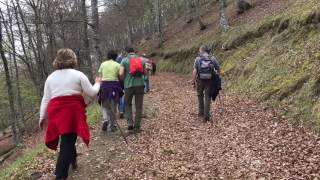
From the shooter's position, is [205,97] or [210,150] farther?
[205,97]

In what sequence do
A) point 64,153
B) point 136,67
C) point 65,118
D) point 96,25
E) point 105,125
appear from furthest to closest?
point 96,25, point 105,125, point 136,67, point 64,153, point 65,118

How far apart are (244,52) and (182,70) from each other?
411 inches

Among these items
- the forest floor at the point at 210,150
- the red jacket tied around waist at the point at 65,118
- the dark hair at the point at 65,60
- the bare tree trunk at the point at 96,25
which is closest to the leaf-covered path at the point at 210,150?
the forest floor at the point at 210,150

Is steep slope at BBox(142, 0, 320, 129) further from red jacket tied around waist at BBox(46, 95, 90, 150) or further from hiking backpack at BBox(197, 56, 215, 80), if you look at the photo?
red jacket tied around waist at BBox(46, 95, 90, 150)

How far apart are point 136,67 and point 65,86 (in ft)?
14.0

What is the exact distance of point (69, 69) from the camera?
7258 millimetres

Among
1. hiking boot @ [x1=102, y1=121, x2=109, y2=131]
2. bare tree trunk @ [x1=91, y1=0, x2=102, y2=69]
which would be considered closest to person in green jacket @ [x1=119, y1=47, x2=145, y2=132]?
hiking boot @ [x1=102, y1=121, x2=109, y2=131]

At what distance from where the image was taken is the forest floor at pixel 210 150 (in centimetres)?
823

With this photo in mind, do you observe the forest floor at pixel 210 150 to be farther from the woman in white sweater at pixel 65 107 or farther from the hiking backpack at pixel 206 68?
the woman in white sweater at pixel 65 107

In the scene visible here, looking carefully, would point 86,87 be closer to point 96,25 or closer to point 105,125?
point 105,125

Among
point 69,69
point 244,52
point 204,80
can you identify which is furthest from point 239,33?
point 69,69

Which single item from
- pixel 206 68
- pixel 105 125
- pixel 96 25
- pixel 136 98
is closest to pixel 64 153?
pixel 136 98

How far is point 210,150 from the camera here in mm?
9844

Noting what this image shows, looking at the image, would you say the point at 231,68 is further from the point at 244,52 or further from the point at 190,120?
the point at 190,120
